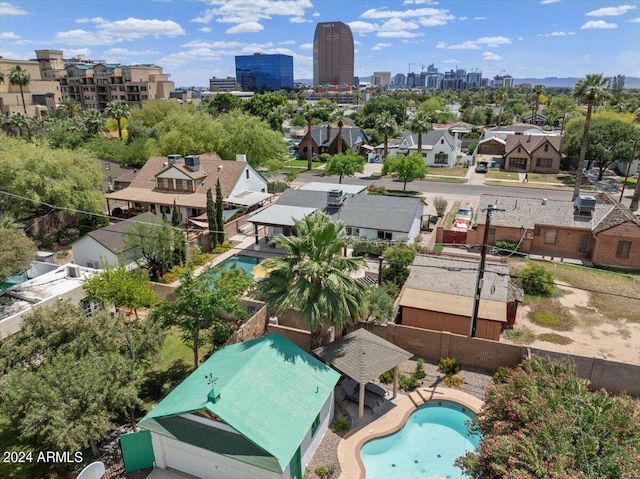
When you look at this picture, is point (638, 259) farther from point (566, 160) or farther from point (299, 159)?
point (299, 159)

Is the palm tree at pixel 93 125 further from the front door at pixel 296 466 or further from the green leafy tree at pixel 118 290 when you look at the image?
the front door at pixel 296 466

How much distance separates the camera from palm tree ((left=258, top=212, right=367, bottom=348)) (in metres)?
19.9

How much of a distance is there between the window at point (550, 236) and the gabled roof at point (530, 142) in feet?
139

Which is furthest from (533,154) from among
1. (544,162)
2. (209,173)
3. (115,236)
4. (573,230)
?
(115,236)

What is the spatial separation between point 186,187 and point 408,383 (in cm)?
3691

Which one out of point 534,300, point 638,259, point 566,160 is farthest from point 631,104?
point 534,300

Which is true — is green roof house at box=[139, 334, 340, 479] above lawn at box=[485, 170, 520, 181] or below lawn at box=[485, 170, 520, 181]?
below

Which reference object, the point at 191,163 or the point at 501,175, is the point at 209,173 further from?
the point at 501,175

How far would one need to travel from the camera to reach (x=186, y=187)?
4994 cm

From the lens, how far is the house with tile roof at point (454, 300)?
2439 centimetres

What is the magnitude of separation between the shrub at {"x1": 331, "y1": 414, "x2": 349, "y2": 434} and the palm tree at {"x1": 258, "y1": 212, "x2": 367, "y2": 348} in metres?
4.11

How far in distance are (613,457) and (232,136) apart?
Answer: 58.6 m

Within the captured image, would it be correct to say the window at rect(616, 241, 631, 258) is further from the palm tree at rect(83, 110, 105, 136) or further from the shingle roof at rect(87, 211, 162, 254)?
the palm tree at rect(83, 110, 105, 136)

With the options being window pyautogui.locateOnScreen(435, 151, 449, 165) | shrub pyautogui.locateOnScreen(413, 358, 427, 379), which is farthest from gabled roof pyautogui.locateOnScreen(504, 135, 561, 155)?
shrub pyautogui.locateOnScreen(413, 358, 427, 379)
